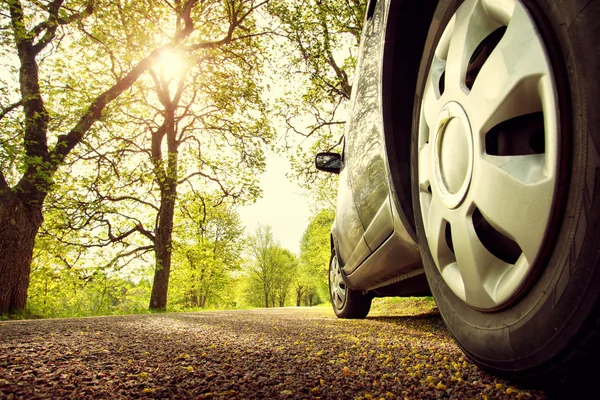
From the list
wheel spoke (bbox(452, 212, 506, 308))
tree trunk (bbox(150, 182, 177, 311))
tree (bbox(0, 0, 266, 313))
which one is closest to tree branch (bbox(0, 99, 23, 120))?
tree (bbox(0, 0, 266, 313))

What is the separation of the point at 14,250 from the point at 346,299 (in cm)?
678

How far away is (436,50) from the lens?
146 centimetres

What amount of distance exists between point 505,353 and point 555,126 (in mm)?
676

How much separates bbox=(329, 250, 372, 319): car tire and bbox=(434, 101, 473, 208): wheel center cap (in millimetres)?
2699

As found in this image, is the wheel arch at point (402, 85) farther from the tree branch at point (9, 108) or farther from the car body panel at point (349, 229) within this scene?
the tree branch at point (9, 108)

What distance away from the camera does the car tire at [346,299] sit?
4.10 m

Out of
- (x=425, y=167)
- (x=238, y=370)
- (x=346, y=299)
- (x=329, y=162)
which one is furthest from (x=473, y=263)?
(x=346, y=299)

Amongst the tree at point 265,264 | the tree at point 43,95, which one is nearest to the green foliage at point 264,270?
the tree at point 265,264

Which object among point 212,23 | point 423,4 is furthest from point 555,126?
point 212,23

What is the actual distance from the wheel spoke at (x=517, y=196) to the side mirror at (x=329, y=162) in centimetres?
284

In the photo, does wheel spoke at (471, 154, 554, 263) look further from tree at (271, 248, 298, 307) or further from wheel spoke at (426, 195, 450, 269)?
tree at (271, 248, 298, 307)

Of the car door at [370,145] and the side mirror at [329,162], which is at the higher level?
the side mirror at [329,162]

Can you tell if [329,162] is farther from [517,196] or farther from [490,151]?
[517,196]

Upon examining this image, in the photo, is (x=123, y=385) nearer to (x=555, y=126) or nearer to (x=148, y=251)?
(x=555, y=126)
